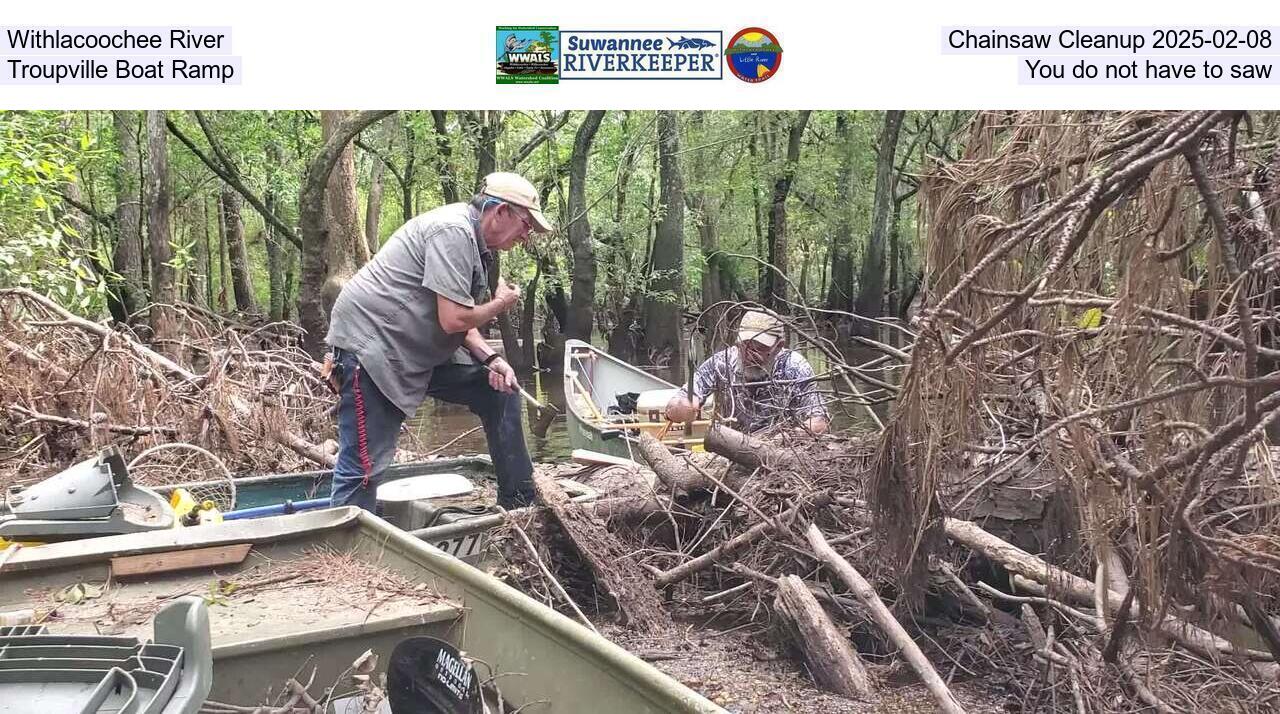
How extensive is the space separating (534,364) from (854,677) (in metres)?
19.4

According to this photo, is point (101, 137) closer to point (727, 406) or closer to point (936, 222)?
point (727, 406)

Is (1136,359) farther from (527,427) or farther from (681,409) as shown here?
(527,427)

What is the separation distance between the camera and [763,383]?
5262 mm

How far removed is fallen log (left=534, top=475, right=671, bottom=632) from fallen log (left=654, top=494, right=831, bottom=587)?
19 centimetres

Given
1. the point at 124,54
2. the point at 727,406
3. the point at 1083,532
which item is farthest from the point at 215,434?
the point at 1083,532

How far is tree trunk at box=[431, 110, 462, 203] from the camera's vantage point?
1841cm

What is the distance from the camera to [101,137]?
2012 cm

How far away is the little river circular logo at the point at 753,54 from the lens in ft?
14.9

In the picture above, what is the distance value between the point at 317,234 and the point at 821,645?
10189 mm

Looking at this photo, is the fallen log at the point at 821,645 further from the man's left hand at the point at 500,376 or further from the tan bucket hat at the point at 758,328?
the tan bucket hat at the point at 758,328

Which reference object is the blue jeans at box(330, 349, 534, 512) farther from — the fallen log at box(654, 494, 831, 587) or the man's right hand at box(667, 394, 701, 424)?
the man's right hand at box(667, 394, 701, 424)

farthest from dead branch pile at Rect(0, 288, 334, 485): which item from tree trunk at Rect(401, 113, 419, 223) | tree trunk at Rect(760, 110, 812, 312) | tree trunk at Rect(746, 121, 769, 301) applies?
tree trunk at Rect(746, 121, 769, 301)

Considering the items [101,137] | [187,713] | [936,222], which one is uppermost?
[101,137]

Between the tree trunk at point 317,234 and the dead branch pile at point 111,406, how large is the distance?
5031 millimetres
